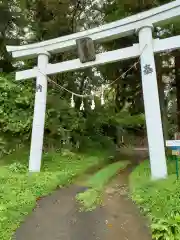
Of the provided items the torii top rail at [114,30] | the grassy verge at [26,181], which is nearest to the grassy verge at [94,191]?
the grassy verge at [26,181]

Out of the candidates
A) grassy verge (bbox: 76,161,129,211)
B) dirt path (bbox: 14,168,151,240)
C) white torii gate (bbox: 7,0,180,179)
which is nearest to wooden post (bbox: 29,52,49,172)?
white torii gate (bbox: 7,0,180,179)

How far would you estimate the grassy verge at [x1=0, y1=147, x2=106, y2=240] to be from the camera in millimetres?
5480

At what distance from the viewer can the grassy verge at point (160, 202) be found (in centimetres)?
427

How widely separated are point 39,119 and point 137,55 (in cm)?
389

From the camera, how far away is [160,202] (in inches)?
216

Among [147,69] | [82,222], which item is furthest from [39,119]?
[82,222]

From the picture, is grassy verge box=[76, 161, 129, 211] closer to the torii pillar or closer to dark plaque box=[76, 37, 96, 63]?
the torii pillar

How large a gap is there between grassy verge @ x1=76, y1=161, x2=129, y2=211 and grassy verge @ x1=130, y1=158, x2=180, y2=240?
89 cm

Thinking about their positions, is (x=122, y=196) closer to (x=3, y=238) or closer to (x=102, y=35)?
(x=3, y=238)

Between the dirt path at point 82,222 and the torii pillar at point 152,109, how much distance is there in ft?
4.40

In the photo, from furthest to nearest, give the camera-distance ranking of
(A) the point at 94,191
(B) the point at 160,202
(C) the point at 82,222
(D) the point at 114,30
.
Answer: (D) the point at 114,30 → (A) the point at 94,191 → (B) the point at 160,202 → (C) the point at 82,222

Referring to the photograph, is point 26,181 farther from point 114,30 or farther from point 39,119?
point 114,30

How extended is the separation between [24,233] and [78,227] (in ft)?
3.27

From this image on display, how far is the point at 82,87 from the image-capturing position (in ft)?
64.0
